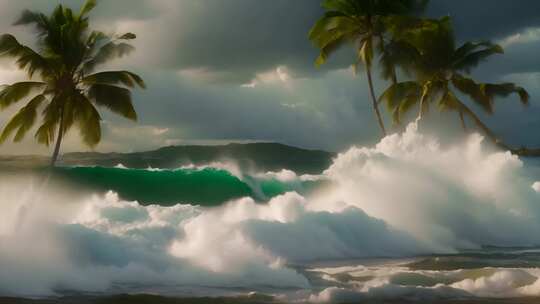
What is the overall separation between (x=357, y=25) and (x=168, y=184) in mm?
11799

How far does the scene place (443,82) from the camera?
3200 cm

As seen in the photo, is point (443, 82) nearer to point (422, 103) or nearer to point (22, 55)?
point (422, 103)

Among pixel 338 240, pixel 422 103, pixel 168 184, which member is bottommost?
pixel 338 240

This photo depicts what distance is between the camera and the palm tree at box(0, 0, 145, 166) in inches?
811

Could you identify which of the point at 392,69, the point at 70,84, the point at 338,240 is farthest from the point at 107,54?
the point at 392,69

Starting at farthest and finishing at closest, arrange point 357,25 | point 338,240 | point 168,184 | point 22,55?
point 168,184, point 357,25, point 22,55, point 338,240

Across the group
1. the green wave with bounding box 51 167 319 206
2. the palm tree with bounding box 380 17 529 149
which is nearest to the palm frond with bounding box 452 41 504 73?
the palm tree with bounding box 380 17 529 149

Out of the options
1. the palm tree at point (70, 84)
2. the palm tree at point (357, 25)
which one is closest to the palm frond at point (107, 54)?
the palm tree at point (70, 84)

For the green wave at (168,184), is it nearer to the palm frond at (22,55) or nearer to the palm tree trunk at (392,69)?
the palm tree trunk at (392,69)

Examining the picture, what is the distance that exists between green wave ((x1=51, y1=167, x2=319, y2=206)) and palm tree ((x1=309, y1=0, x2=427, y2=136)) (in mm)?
7764

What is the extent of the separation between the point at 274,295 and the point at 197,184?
82.0 feet

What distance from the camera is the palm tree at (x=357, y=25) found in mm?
29047

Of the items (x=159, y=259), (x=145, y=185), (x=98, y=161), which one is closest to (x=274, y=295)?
(x=159, y=259)

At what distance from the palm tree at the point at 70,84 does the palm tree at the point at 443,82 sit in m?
13.9
